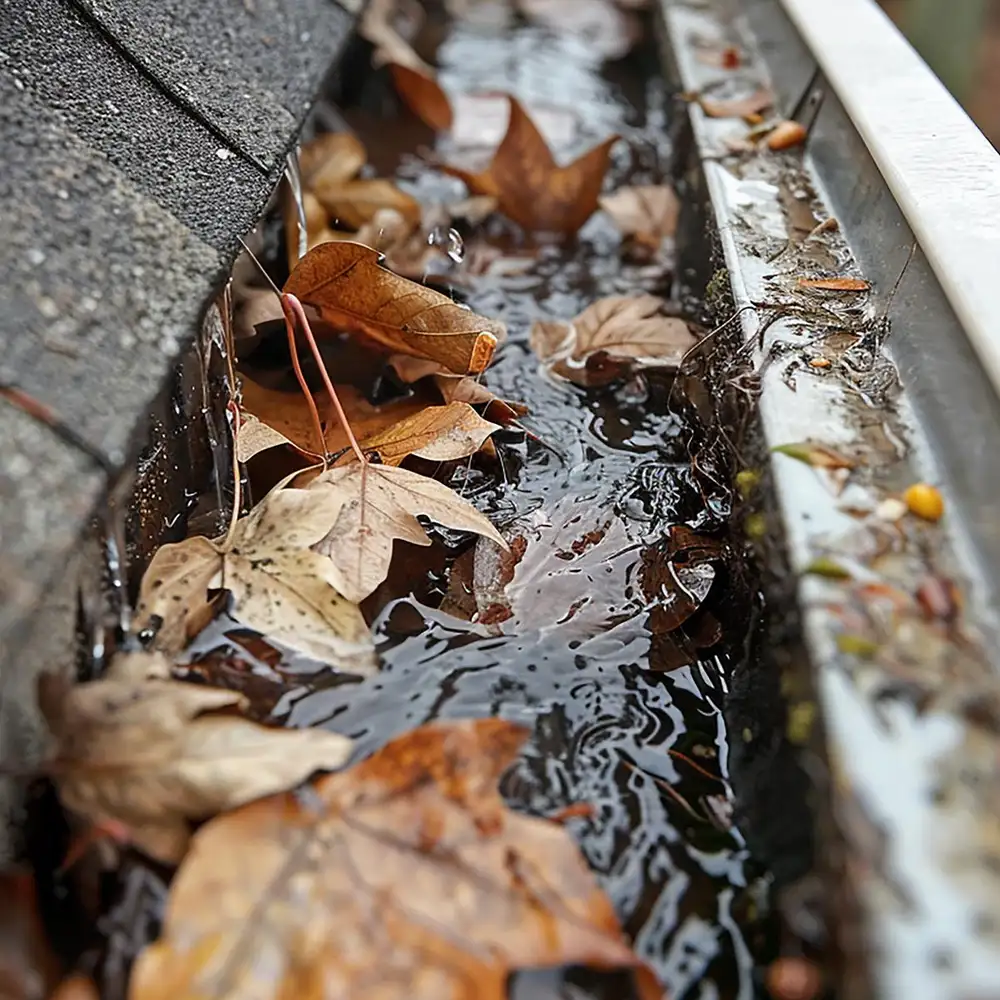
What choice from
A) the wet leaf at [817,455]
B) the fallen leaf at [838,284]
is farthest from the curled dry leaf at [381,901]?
the fallen leaf at [838,284]

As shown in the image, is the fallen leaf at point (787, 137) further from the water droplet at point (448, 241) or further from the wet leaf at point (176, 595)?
the wet leaf at point (176, 595)

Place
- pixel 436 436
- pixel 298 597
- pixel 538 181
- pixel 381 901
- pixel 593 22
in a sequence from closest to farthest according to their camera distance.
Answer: pixel 381 901 → pixel 298 597 → pixel 436 436 → pixel 538 181 → pixel 593 22

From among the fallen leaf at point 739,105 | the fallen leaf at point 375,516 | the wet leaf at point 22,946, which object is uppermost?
the fallen leaf at point 739,105

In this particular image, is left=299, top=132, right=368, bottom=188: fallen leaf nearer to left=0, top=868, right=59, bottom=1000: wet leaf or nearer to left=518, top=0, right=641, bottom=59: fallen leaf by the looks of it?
left=518, top=0, right=641, bottom=59: fallen leaf

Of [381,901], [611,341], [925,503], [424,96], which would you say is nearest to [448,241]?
[611,341]

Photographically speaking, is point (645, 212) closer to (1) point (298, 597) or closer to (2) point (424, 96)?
(2) point (424, 96)
